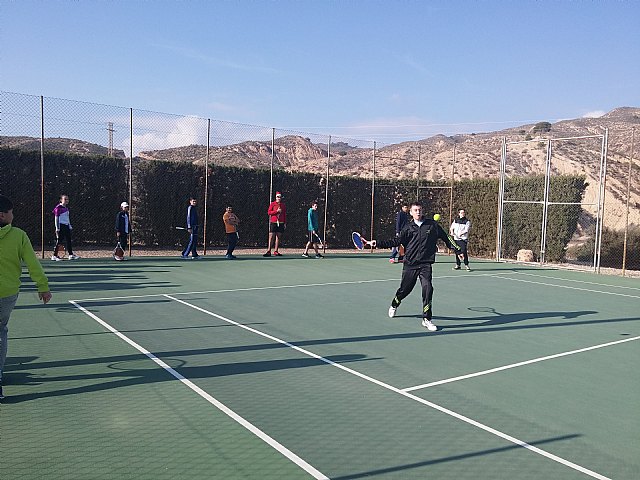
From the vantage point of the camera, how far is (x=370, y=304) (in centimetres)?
1084

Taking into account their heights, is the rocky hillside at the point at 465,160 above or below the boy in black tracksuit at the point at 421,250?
above

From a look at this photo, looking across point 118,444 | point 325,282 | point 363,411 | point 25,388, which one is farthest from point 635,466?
point 325,282

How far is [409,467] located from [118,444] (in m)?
2.11

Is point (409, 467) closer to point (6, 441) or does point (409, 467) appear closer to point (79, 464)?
point (79, 464)

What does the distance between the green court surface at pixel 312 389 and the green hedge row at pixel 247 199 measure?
9324 millimetres

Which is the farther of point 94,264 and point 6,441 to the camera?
point 94,264

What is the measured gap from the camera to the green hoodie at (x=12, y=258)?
17.0 feet

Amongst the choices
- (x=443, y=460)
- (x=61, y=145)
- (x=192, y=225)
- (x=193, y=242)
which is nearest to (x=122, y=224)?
(x=192, y=225)

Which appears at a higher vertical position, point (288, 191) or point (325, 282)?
point (288, 191)

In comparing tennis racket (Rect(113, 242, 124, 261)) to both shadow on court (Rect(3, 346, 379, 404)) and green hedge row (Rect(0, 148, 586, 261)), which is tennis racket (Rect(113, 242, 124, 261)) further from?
shadow on court (Rect(3, 346, 379, 404))

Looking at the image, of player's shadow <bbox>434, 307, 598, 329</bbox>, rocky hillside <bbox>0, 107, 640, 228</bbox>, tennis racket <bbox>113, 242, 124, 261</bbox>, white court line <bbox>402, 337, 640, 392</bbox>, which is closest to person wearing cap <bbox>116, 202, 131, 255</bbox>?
tennis racket <bbox>113, 242, 124, 261</bbox>

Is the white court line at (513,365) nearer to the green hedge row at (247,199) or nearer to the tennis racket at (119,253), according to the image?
the tennis racket at (119,253)

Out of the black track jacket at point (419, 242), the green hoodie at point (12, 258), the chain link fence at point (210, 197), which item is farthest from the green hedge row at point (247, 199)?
the green hoodie at point (12, 258)

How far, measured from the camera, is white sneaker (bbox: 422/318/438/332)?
8.59m
